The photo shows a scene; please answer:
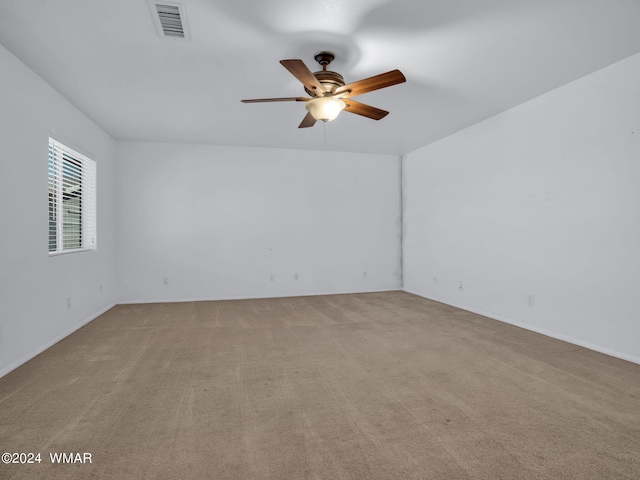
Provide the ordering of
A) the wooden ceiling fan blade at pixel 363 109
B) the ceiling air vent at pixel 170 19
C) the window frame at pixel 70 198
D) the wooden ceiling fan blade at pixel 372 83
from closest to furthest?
1. the ceiling air vent at pixel 170 19
2. the wooden ceiling fan blade at pixel 372 83
3. the wooden ceiling fan blade at pixel 363 109
4. the window frame at pixel 70 198

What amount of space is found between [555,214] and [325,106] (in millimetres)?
2687

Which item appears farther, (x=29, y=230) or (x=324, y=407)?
(x=29, y=230)

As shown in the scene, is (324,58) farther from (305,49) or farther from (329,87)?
(329,87)

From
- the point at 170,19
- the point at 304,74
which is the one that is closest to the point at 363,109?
the point at 304,74

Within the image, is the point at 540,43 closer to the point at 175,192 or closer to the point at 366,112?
the point at 366,112

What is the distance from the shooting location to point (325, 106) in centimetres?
285

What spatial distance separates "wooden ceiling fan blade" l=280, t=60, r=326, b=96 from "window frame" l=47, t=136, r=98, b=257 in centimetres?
273

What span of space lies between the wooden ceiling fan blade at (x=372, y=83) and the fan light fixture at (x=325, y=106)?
78mm

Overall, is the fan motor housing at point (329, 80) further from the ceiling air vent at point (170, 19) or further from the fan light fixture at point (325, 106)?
the ceiling air vent at point (170, 19)

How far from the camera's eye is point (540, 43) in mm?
2693

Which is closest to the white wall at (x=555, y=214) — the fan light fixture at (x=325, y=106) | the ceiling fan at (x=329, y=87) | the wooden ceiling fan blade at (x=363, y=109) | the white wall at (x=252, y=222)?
the white wall at (x=252, y=222)

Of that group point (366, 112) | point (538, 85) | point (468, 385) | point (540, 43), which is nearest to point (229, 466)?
point (468, 385)

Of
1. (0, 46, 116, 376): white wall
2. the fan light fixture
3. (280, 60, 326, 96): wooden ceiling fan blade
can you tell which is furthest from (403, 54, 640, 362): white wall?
(0, 46, 116, 376): white wall

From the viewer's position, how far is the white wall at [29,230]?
9.06ft
